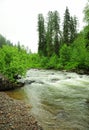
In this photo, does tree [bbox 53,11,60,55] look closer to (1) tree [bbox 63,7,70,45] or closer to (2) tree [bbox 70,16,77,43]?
(1) tree [bbox 63,7,70,45]

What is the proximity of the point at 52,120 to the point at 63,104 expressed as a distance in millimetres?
3830

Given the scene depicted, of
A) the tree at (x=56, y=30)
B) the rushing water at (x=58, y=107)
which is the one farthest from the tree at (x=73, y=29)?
the rushing water at (x=58, y=107)

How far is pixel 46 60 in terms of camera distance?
54750 mm

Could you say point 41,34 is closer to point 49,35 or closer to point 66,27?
point 49,35

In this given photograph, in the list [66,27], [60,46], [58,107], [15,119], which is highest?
[66,27]

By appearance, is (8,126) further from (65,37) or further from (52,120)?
(65,37)

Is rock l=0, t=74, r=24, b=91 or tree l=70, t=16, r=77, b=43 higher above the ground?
tree l=70, t=16, r=77, b=43

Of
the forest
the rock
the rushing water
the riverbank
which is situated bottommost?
the rushing water

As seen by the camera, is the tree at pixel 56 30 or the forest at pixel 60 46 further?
the tree at pixel 56 30

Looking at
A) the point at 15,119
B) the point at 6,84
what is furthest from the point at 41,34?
the point at 15,119

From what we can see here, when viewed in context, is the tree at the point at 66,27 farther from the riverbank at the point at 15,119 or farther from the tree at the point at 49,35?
the riverbank at the point at 15,119

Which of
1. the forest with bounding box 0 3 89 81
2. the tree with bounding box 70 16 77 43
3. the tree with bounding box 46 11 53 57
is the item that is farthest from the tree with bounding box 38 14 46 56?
the tree with bounding box 70 16 77 43

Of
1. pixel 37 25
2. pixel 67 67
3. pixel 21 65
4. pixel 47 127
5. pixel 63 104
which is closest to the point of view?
pixel 47 127

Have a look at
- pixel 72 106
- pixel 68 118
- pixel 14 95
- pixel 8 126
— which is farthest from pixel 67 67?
pixel 8 126
